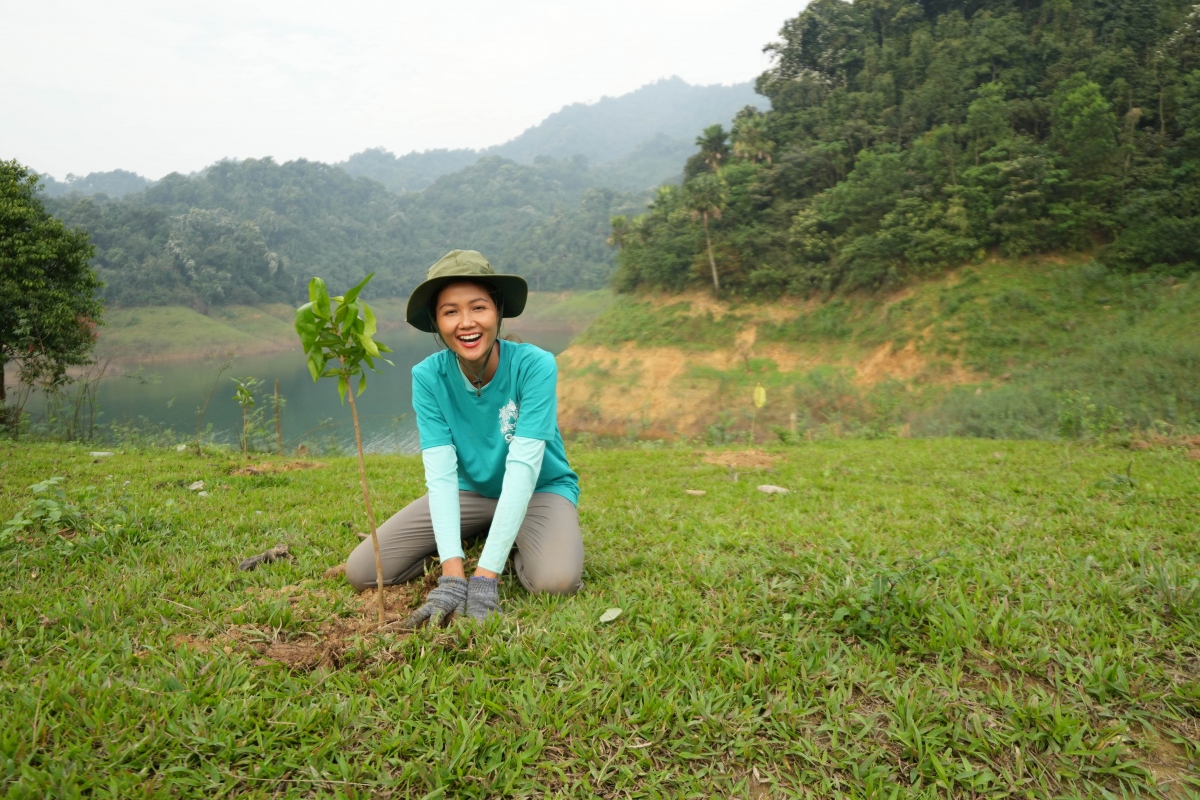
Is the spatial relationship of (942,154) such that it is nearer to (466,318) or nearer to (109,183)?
(466,318)

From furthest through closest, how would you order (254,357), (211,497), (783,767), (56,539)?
(254,357) → (211,497) → (56,539) → (783,767)

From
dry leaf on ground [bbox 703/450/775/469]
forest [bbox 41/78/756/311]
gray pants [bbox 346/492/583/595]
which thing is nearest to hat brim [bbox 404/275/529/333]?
gray pants [bbox 346/492/583/595]

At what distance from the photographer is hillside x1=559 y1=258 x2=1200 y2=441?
47.0 feet

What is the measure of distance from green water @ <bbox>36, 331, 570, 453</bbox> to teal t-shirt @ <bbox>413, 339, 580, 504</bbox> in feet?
32.9

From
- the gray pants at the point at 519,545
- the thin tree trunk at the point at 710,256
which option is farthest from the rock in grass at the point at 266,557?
the thin tree trunk at the point at 710,256

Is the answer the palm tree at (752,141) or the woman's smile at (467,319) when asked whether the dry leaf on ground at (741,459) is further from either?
the palm tree at (752,141)

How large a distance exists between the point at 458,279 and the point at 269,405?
17201 millimetres

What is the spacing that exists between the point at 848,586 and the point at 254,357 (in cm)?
5520

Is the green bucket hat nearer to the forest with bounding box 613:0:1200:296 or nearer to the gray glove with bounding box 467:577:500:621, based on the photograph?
the gray glove with bounding box 467:577:500:621

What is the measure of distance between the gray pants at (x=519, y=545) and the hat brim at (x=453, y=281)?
799 mm

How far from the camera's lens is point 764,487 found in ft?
17.2

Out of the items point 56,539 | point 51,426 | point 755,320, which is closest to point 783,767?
point 56,539

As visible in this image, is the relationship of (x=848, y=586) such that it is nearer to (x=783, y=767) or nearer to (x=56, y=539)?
(x=783, y=767)

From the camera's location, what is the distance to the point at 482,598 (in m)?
2.13
